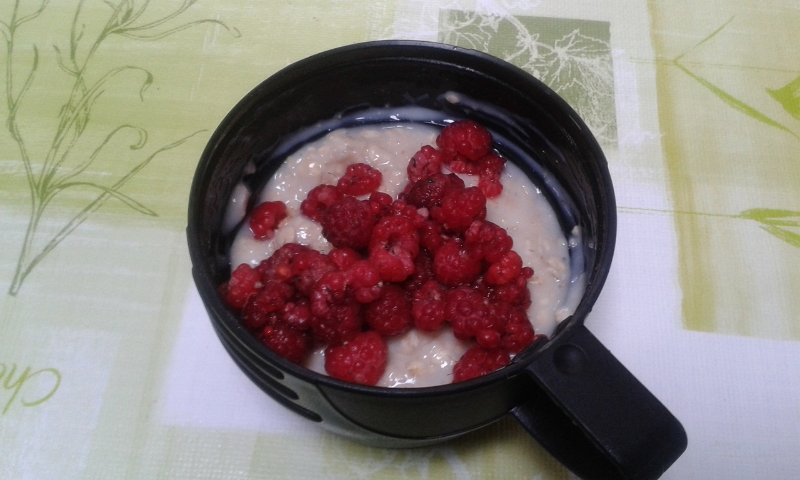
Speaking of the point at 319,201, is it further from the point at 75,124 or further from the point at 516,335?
the point at 75,124

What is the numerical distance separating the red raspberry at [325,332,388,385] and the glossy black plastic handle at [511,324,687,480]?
0.65ft

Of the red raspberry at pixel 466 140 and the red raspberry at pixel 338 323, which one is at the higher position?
the red raspberry at pixel 466 140

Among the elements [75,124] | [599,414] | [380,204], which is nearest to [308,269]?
[380,204]

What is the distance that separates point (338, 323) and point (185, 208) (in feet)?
1.27

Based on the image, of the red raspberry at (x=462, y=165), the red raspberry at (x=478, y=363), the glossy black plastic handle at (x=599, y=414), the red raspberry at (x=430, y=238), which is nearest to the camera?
the glossy black plastic handle at (x=599, y=414)

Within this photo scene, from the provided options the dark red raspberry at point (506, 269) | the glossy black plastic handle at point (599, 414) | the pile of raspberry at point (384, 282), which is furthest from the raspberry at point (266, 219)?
the glossy black plastic handle at point (599, 414)

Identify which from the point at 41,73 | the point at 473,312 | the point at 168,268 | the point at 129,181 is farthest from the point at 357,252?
the point at 41,73

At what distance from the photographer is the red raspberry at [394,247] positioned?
27.5 inches

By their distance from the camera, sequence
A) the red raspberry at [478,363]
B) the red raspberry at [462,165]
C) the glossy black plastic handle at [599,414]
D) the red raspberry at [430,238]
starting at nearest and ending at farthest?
→ the glossy black plastic handle at [599,414] → the red raspberry at [478,363] → the red raspberry at [430,238] → the red raspberry at [462,165]

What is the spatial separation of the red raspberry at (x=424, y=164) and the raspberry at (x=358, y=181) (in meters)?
0.05

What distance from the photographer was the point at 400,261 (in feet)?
2.31

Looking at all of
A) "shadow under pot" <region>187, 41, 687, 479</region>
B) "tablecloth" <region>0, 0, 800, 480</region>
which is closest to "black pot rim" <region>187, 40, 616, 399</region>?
"shadow under pot" <region>187, 41, 687, 479</region>

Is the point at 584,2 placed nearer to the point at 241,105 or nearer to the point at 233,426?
the point at 241,105

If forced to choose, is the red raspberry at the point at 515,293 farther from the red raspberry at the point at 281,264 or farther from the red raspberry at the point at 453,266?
the red raspberry at the point at 281,264
